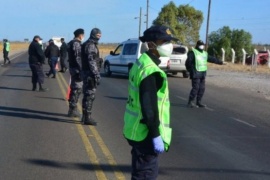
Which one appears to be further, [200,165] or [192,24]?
[192,24]

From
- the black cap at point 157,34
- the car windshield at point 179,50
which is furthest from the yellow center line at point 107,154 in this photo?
the car windshield at point 179,50

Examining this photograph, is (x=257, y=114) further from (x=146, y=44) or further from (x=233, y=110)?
(x=146, y=44)

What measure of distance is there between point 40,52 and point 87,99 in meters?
6.42

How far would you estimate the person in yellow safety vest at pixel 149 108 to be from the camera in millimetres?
3633

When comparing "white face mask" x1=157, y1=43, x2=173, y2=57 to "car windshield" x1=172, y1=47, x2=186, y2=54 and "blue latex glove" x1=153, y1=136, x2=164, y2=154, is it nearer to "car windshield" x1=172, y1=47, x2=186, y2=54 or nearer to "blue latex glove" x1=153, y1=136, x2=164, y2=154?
"blue latex glove" x1=153, y1=136, x2=164, y2=154

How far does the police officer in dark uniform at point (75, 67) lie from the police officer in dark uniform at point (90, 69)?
0.65m

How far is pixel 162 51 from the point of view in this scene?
12.7 feet

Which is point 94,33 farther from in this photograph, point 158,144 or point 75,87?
point 158,144

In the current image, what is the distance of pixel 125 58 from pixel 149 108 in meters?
19.1

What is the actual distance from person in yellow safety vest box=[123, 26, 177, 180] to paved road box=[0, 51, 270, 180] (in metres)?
2.03

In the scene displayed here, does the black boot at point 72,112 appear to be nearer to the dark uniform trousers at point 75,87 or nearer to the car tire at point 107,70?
the dark uniform trousers at point 75,87

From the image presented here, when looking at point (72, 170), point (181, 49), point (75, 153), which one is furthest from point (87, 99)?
point (181, 49)

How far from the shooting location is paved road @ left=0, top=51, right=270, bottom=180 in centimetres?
609

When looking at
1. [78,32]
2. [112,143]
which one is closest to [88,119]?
[112,143]
